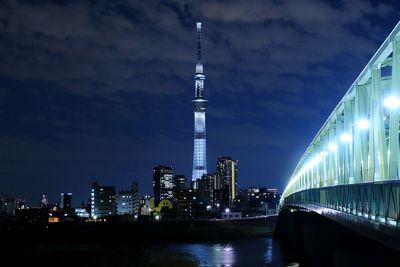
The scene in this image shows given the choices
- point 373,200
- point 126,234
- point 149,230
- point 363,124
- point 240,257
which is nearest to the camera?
point 373,200

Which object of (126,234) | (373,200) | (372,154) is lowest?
(126,234)

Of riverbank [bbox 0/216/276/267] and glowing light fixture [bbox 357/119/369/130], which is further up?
glowing light fixture [bbox 357/119/369/130]

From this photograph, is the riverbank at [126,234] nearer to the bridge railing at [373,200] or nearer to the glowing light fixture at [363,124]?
the bridge railing at [373,200]

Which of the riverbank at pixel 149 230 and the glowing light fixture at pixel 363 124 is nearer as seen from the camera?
the glowing light fixture at pixel 363 124

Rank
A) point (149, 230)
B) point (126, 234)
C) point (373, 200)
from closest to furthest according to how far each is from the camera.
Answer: point (373, 200) < point (126, 234) < point (149, 230)

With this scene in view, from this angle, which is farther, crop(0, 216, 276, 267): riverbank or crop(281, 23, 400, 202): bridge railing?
crop(0, 216, 276, 267): riverbank

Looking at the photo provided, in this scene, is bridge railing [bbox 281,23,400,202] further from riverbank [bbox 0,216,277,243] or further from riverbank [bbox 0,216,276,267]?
riverbank [bbox 0,216,277,243]

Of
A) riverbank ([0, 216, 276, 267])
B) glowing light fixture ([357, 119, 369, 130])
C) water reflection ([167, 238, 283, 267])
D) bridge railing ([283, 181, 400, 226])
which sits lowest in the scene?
water reflection ([167, 238, 283, 267])

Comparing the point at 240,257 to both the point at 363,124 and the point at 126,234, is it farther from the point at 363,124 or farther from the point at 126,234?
the point at 126,234

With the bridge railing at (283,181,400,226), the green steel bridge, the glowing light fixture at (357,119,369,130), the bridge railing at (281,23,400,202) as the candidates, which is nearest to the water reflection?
the bridge railing at (281,23,400,202)

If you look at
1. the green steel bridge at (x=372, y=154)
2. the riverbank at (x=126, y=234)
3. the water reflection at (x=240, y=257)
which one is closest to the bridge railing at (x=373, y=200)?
the green steel bridge at (x=372, y=154)

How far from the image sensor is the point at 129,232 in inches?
6619

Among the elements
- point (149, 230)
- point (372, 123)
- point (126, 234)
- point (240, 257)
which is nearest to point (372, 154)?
point (372, 123)

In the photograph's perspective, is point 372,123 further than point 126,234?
No
